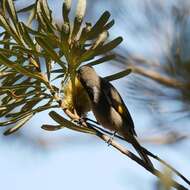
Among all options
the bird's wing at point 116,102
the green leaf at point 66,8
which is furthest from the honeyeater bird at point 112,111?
the green leaf at point 66,8

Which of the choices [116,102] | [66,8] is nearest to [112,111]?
[116,102]

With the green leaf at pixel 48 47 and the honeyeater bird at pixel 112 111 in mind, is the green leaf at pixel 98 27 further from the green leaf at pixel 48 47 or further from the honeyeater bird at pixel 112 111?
the honeyeater bird at pixel 112 111

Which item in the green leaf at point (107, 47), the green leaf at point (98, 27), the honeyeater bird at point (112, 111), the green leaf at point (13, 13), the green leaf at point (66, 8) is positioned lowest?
the honeyeater bird at point (112, 111)

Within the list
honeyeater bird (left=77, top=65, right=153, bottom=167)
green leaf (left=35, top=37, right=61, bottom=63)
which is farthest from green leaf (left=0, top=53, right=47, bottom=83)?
honeyeater bird (left=77, top=65, right=153, bottom=167)

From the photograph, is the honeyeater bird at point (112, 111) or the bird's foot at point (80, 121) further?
the honeyeater bird at point (112, 111)

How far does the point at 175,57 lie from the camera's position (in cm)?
83

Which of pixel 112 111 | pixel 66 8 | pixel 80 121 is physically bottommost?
pixel 112 111

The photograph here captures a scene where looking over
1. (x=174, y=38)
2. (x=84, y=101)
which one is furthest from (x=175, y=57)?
(x=84, y=101)

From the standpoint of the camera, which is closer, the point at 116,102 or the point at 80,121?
the point at 80,121

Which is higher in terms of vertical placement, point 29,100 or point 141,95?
point 29,100

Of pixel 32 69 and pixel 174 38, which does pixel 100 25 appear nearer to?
pixel 32 69

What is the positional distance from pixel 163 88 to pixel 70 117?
0.37 metres

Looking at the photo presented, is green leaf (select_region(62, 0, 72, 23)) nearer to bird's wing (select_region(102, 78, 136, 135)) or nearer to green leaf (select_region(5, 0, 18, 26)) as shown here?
green leaf (select_region(5, 0, 18, 26))

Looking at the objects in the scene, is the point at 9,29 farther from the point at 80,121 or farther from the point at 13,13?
the point at 80,121
